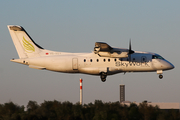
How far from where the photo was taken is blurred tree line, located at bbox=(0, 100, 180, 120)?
5278 centimetres

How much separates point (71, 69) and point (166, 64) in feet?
38.5

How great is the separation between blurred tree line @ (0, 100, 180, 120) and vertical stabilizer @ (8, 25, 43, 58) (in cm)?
1327

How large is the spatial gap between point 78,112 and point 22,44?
1945cm

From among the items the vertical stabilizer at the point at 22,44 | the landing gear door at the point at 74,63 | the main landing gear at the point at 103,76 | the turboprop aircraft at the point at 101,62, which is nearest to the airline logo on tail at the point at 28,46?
the vertical stabilizer at the point at 22,44

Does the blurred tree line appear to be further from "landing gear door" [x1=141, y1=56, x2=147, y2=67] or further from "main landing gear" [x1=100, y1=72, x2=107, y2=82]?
"landing gear door" [x1=141, y1=56, x2=147, y2=67]

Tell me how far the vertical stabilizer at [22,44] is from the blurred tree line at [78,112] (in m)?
13.3

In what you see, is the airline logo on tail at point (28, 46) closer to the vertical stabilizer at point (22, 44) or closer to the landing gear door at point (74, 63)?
the vertical stabilizer at point (22, 44)

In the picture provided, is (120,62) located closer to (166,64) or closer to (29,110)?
(166,64)

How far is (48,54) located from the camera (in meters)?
41.8

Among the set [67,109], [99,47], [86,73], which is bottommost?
[67,109]

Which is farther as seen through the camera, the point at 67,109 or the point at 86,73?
the point at 67,109

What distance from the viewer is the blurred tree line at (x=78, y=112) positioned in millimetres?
52781

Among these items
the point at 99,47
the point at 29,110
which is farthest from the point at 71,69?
the point at 29,110

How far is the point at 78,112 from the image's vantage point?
5697cm
